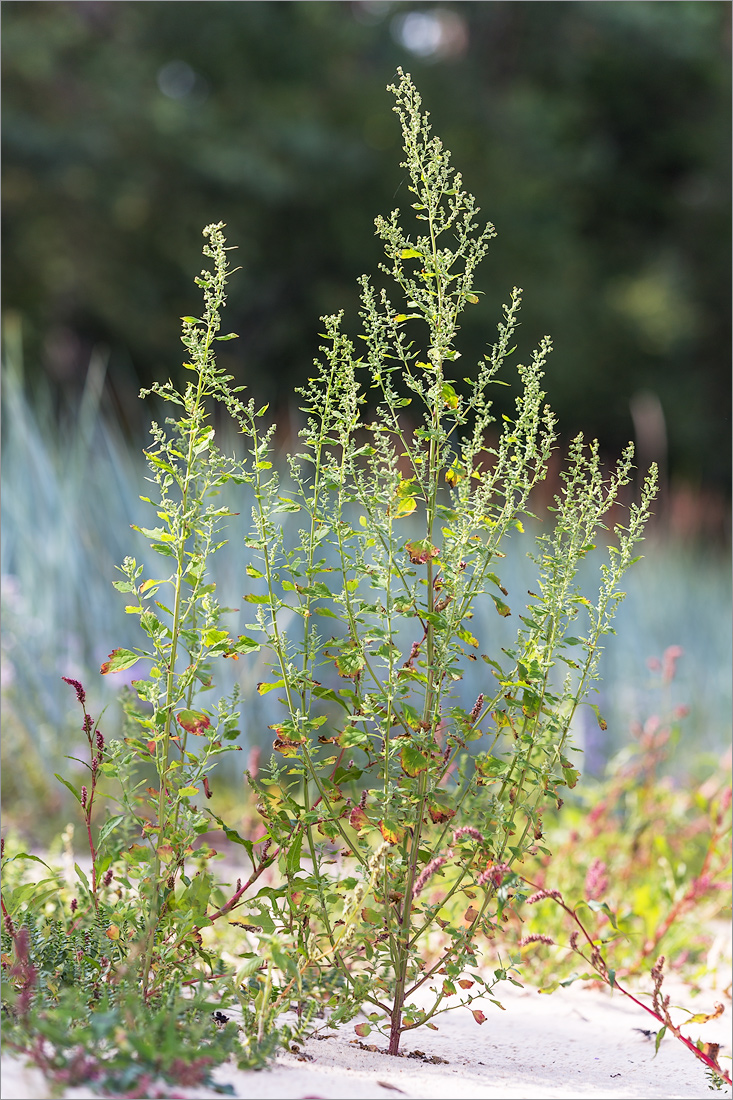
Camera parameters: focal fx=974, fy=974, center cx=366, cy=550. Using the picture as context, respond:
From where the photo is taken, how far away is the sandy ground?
1207 mm

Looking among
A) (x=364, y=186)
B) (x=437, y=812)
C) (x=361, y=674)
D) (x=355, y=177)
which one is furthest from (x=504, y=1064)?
(x=364, y=186)

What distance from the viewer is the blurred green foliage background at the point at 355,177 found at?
10500 millimetres

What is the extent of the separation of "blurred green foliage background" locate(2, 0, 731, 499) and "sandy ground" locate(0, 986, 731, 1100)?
24.3ft

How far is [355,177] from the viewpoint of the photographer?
1182cm

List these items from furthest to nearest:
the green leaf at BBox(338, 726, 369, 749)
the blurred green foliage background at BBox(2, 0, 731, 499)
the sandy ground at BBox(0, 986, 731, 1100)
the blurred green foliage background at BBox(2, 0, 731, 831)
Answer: the blurred green foliage background at BBox(2, 0, 731, 499)
the blurred green foliage background at BBox(2, 0, 731, 831)
the green leaf at BBox(338, 726, 369, 749)
the sandy ground at BBox(0, 986, 731, 1100)

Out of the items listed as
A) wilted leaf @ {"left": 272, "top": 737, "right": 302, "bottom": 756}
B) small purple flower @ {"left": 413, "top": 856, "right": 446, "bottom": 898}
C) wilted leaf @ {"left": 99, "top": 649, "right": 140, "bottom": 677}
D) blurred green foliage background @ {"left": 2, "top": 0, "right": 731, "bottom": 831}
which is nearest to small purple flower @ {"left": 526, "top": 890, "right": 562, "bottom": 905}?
small purple flower @ {"left": 413, "top": 856, "right": 446, "bottom": 898}

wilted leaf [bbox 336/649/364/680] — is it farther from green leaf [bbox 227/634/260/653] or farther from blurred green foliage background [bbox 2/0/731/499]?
blurred green foliage background [bbox 2/0/731/499]

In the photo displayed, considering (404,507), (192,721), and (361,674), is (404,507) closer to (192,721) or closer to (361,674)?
(361,674)

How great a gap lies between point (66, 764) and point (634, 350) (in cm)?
1270

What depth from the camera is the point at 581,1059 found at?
157cm

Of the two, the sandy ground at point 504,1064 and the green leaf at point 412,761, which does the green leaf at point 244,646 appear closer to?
the green leaf at point 412,761

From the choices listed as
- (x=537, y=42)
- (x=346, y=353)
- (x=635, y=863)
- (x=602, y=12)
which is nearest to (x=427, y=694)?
(x=346, y=353)

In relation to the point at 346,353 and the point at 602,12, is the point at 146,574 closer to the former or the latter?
the point at 346,353

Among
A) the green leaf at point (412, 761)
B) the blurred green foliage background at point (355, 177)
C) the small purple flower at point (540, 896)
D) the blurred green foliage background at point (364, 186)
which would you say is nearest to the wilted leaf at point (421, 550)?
the green leaf at point (412, 761)
